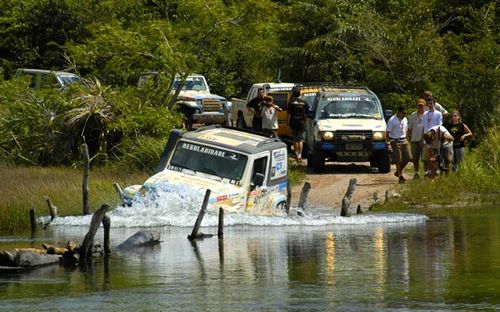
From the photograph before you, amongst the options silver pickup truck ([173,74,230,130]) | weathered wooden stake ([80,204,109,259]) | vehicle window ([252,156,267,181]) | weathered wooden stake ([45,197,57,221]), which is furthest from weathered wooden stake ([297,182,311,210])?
silver pickup truck ([173,74,230,130])

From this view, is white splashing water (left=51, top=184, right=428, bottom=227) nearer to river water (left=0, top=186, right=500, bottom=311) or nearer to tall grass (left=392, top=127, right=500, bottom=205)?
river water (left=0, top=186, right=500, bottom=311)

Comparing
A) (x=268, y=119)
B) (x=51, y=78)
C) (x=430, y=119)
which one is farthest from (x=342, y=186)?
(x=51, y=78)

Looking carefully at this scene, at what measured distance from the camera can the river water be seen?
18.1 m

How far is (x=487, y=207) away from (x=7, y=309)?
1535cm

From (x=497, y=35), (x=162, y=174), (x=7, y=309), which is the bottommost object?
(x=7, y=309)

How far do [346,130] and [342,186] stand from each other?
70.0 inches

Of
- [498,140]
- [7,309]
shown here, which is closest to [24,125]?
[498,140]

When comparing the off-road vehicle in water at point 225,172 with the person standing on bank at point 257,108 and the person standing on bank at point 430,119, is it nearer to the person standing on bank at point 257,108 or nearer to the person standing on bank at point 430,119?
the person standing on bank at point 430,119

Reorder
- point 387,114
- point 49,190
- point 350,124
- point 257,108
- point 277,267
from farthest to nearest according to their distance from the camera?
point 387,114
point 257,108
point 350,124
point 49,190
point 277,267

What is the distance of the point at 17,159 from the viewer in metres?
35.7

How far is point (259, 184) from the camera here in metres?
26.3

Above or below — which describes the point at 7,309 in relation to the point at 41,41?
below

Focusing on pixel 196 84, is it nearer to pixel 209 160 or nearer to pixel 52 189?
pixel 52 189

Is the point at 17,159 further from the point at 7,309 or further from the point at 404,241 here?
the point at 7,309
